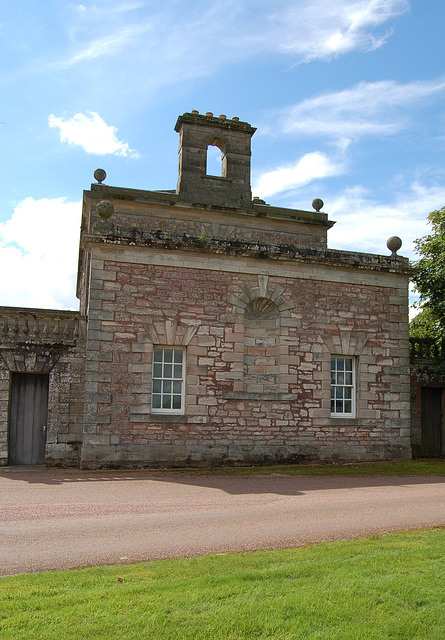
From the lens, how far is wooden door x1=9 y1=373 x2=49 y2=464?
13227mm

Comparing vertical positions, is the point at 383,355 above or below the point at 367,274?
below

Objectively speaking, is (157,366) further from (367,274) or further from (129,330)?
(367,274)

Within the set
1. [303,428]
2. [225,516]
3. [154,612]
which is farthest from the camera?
[303,428]

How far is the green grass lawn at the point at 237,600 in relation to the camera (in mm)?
4090

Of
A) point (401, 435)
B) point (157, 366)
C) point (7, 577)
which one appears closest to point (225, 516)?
point (7, 577)

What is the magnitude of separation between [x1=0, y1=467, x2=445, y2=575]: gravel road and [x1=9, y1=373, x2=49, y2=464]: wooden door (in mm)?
814

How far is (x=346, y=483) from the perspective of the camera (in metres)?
11.5

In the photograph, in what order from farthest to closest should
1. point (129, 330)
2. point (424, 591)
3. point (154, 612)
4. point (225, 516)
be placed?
point (129, 330)
point (225, 516)
point (424, 591)
point (154, 612)

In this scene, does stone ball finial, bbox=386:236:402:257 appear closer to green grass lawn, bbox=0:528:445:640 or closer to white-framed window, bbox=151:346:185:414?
white-framed window, bbox=151:346:185:414

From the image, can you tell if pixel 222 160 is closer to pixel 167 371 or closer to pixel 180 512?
pixel 167 371

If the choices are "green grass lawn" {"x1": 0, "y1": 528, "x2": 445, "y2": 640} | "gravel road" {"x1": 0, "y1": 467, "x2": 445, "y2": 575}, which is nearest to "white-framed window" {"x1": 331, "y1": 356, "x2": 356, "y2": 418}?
"gravel road" {"x1": 0, "y1": 467, "x2": 445, "y2": 575}

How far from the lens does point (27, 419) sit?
13.3 metres

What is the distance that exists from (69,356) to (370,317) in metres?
7.62

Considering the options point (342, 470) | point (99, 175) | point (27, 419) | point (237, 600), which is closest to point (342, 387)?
point (342, 470)
